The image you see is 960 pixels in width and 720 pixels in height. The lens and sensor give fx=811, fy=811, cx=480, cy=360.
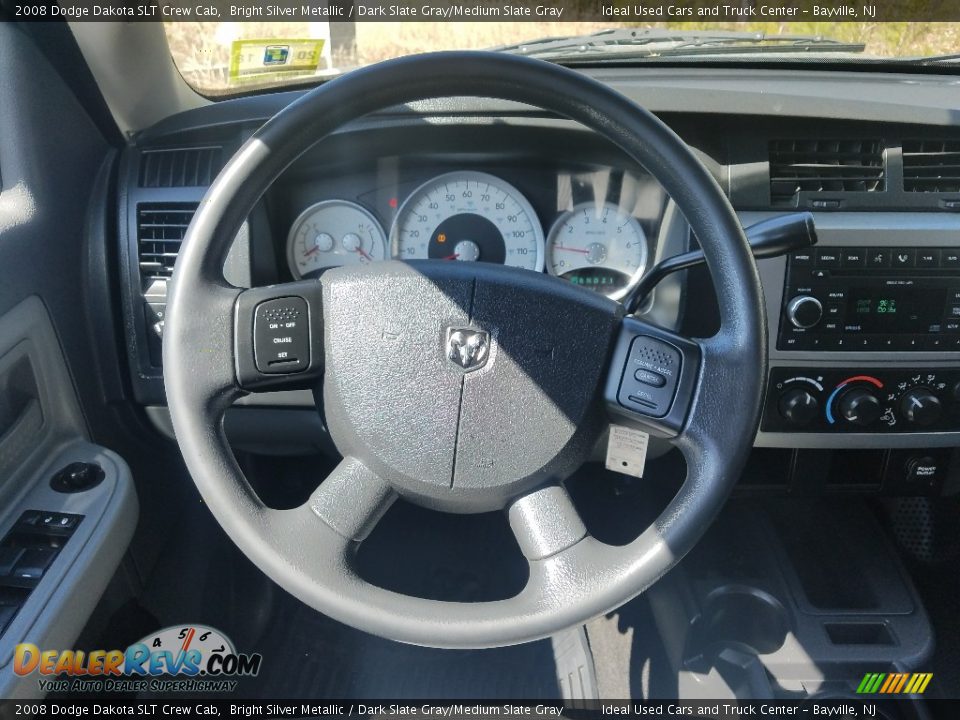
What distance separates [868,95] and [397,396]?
44.5 inches

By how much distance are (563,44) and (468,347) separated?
3.27 feet

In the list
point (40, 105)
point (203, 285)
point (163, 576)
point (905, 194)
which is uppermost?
point (40, 105)

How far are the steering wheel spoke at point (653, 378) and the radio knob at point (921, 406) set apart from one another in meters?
0.76

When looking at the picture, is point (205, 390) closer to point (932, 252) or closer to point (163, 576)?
point (163, 576)

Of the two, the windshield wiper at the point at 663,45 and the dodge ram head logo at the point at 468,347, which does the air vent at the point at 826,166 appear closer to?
the windshield wiper at the point at 663,45

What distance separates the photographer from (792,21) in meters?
1.79

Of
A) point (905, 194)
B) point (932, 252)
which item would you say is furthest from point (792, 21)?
point (932, 252)

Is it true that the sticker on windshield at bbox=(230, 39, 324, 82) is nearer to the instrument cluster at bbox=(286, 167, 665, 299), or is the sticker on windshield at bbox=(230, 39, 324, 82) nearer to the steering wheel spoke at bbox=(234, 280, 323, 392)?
the instrument cluster at bbox=(286, 167, 665, 299)

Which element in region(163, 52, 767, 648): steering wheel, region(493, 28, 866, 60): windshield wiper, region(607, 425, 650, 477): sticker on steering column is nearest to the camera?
region(163, 52, 767, 648): steering wheel

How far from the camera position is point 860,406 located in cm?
153

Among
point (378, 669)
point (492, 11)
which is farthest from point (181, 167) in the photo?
point (378, 669)

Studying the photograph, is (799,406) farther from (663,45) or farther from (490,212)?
(663,45)

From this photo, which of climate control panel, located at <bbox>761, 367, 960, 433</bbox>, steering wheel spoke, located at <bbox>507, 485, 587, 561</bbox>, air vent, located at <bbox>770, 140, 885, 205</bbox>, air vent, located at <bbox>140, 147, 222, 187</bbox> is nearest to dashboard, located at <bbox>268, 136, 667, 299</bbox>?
air vent, located at <bbox>140, 147, 222, 187</bbox>

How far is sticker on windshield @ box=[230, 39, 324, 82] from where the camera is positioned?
169 cm
